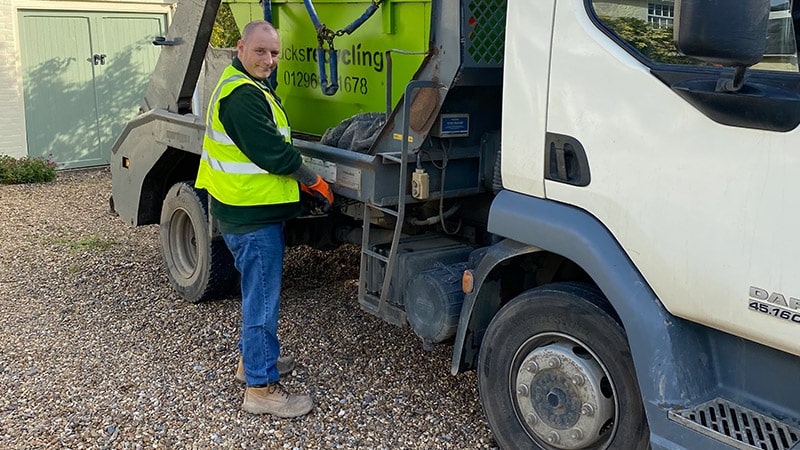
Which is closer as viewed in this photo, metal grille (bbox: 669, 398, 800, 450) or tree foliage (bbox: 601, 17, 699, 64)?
metal grille (bbox: 669, 398, 800, 450)

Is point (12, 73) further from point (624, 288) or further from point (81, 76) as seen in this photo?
point (624, 288)

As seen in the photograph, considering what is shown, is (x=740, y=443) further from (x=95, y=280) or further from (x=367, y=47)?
(x=95, y=280)

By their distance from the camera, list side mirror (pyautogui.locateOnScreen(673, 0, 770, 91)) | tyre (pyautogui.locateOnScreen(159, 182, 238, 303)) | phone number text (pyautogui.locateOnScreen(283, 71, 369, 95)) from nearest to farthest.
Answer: side mirror (pyautogui.locateOnScreen(673, 0, 770, 91)) < phone number text (pyautogui.locateOnScreen(283, 71, 369, 95)) < tyre (pyautogui.locateOnScreen(159, 182, 238, 303))

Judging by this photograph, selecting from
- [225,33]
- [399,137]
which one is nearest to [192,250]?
[399,137]

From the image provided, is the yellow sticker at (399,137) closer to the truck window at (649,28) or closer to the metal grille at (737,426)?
the truck window at (649,28)

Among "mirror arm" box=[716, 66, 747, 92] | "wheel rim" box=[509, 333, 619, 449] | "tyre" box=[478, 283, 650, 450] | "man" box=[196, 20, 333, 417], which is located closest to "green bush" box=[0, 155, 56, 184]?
"man" box=[196, 20, 333, 417]

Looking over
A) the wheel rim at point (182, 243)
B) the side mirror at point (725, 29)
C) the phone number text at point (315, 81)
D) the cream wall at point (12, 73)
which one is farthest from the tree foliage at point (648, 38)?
the cream wall at point (12, 73)

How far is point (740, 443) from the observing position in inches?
93.4

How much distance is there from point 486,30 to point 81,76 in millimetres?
9067

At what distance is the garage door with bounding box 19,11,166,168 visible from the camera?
1066cm

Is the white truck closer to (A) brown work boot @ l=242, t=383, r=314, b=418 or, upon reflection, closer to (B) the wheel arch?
(B) the wheel arch

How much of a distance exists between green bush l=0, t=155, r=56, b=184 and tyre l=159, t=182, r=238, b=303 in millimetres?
5458

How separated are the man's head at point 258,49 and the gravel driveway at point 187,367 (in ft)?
5.55

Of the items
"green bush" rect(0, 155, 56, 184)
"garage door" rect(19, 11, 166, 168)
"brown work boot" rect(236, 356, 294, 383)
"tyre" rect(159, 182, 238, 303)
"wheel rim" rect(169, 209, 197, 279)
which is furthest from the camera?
"garage door" rect(19, 11, 166, 168)
